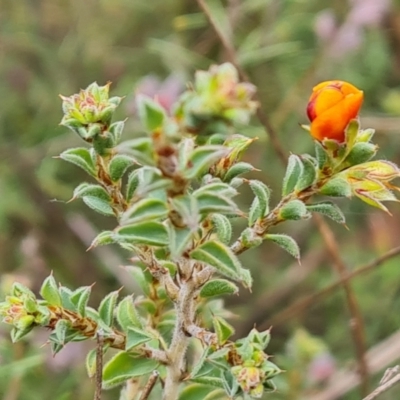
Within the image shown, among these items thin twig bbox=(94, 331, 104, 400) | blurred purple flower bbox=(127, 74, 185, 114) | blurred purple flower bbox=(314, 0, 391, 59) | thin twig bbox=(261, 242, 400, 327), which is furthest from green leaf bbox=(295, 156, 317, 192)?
blurred purple flower bbox=(314, 0, 391, 59)

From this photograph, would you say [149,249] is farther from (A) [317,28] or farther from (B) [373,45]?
(B) [373,45]

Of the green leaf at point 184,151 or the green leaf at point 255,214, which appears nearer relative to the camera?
the green leaf at point 184,151

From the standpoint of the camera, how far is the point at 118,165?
0.54m

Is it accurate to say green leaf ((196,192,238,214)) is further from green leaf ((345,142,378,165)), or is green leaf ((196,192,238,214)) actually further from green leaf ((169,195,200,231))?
green leaf ((345,142,378,165))

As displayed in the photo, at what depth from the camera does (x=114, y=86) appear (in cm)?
193

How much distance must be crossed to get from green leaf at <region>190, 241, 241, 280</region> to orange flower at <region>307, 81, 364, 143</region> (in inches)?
4.6

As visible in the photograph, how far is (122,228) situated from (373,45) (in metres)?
1.56

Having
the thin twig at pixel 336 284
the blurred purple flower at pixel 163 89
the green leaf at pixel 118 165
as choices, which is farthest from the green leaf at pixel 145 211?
the blurred purple flower at pixel 163 89

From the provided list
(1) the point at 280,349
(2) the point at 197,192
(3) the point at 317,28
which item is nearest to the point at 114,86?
(3) the point at 317,28

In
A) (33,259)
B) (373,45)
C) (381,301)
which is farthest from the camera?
(373,45)

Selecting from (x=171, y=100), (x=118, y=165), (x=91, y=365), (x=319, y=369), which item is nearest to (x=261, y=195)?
(x=118, y=165)

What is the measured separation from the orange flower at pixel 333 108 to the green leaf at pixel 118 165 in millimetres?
152

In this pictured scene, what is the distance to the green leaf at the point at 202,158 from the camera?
39 centimetres

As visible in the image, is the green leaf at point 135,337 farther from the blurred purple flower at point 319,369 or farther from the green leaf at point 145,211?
the blurred purple flower at point 319,369
